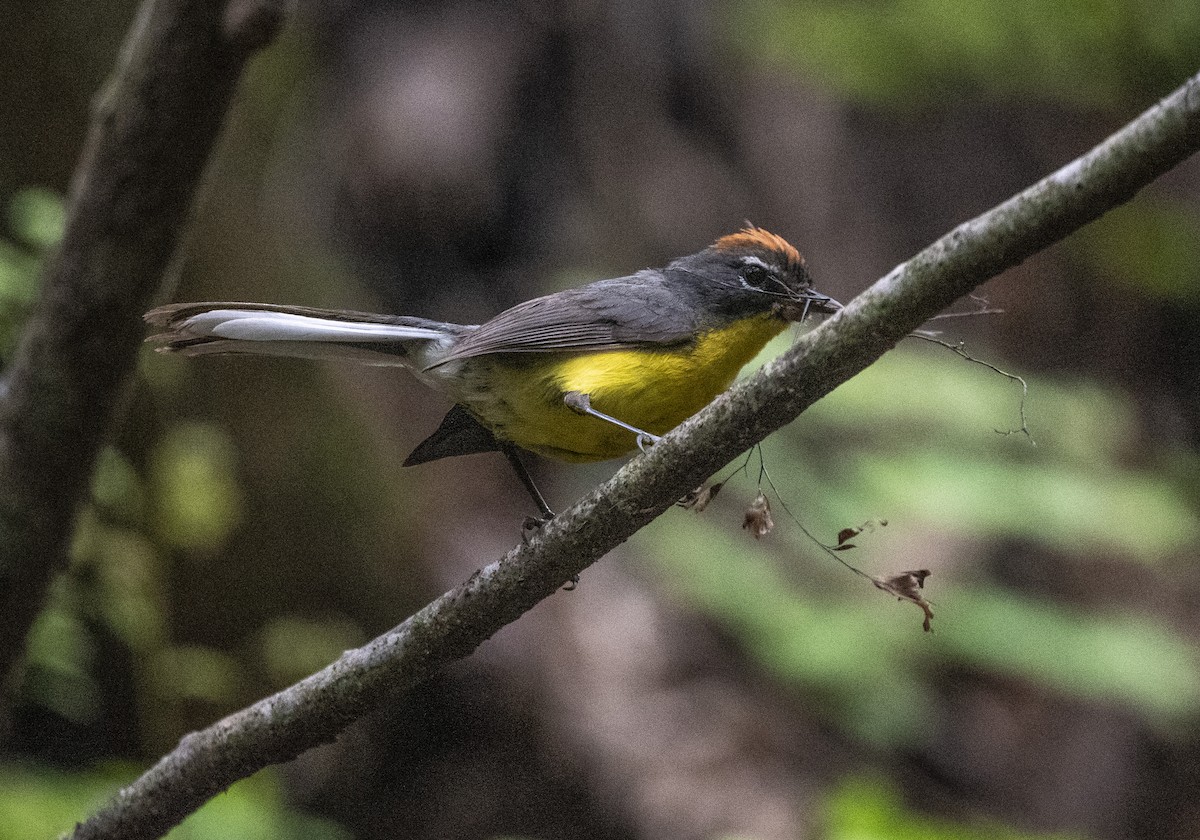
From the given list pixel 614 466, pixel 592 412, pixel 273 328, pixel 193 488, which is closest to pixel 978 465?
pixel 614 466

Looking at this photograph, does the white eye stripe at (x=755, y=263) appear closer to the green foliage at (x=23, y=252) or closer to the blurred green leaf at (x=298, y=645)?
the green foliage at (x=23, y=252)

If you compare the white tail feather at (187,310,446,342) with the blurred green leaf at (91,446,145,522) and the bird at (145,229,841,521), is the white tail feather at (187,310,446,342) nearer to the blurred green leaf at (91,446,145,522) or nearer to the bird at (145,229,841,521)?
the bird at (145,229,841,521)

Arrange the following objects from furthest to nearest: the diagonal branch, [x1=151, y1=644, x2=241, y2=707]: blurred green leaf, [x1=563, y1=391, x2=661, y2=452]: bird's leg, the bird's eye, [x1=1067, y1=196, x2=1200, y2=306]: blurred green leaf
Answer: [x1=1067, y1=196, x2=1200, y2=306]: blurred green leaf < [x1=151, y1=644, x2=241, y2=707]: blurred green leaf < the bird's eye < [x1=563, y1=391, x2=661, y2=452]: bird's leg < the diagonal branch

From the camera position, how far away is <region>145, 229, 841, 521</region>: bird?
125 inches

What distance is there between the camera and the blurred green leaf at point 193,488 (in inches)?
205

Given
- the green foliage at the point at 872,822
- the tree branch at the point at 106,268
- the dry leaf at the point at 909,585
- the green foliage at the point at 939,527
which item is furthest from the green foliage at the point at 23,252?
the green foliage at the point at 939,527

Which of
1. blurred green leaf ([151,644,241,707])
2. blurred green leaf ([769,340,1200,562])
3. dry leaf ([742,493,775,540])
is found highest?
dry leaf ([742,493,775,540])

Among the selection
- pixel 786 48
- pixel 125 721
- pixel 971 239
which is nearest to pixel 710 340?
pixel 971 239

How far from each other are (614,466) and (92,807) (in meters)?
4.63

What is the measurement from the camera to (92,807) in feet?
12.8

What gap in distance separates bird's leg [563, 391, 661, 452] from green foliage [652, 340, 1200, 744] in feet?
10.4

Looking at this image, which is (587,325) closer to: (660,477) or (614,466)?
(660,477)

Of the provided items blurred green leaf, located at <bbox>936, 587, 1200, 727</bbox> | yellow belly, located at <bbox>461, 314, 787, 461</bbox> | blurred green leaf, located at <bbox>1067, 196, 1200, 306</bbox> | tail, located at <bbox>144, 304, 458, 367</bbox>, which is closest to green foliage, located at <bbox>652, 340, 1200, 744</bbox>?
blurred green leaf, located at <bbox>936, 587, 1200, 727</bbox>

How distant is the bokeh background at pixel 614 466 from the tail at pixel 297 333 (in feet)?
3.58
